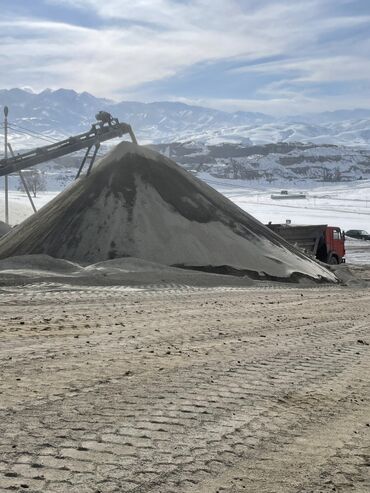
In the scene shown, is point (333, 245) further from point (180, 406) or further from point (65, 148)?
point (180, 406)

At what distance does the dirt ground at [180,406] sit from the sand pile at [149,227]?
31.5 feet

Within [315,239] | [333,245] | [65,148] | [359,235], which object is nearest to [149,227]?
[65,148]

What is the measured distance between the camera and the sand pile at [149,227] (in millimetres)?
20328

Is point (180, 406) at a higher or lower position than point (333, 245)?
lower

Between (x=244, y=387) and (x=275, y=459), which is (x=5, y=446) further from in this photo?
(x=244, y=387)

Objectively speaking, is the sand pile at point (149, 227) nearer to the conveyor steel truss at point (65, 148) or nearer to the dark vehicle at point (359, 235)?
the conveyor steel truss at point (65, 148)

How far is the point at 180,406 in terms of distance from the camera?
5.26 m

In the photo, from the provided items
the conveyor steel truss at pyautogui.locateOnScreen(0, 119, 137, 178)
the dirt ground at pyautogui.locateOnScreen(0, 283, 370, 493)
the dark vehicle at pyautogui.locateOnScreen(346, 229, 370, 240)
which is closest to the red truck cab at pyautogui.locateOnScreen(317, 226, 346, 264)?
the conveyor steel truss at pyautogui.locateOnScreen(0, 119, 137, 178)

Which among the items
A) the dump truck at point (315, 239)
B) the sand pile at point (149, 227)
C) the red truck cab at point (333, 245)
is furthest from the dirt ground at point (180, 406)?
the red truck cab at point (333, 245)

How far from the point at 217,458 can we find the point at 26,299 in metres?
9.08

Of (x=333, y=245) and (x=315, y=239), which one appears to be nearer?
→ (x=315, y=239)

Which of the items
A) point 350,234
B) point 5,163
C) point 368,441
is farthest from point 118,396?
point 350,234

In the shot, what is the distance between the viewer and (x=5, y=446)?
4133 millimetres

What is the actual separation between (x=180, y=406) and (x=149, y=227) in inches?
618
